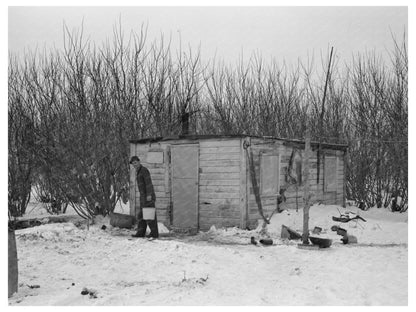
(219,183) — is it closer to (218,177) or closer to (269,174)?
(218,177)

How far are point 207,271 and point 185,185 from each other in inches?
214

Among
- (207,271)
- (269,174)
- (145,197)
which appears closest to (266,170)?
(269,174)

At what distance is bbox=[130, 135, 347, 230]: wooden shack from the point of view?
1201 cm

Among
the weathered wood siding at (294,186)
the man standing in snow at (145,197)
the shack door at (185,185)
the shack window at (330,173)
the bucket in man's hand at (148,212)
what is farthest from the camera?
the shack window at (330,173)

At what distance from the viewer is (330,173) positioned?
15.8 meters

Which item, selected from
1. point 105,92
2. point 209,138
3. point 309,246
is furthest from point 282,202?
point 105,92

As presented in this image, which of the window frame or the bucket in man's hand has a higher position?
the window frame

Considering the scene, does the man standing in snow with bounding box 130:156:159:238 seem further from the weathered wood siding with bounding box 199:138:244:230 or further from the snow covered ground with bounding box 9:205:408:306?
the weathered wood siding with bounding box 199:138:244:230

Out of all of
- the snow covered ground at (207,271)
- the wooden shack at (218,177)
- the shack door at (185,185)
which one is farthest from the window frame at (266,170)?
the shack door at (185,185)

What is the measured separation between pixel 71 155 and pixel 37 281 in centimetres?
821

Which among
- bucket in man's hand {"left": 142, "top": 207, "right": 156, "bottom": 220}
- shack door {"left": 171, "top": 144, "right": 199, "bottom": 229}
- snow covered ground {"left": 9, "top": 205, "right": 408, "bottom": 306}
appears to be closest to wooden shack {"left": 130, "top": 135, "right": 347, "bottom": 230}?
shack door {"left": 171, "top": 144, "right": 199, "bottom": 229}

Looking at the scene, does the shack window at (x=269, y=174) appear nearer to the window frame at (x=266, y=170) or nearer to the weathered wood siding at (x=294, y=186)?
the window frame at (x=266, y=170)

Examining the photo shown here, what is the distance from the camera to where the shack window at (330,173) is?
1549cm

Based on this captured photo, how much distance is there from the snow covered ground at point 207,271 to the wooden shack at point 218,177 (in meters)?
1.15
